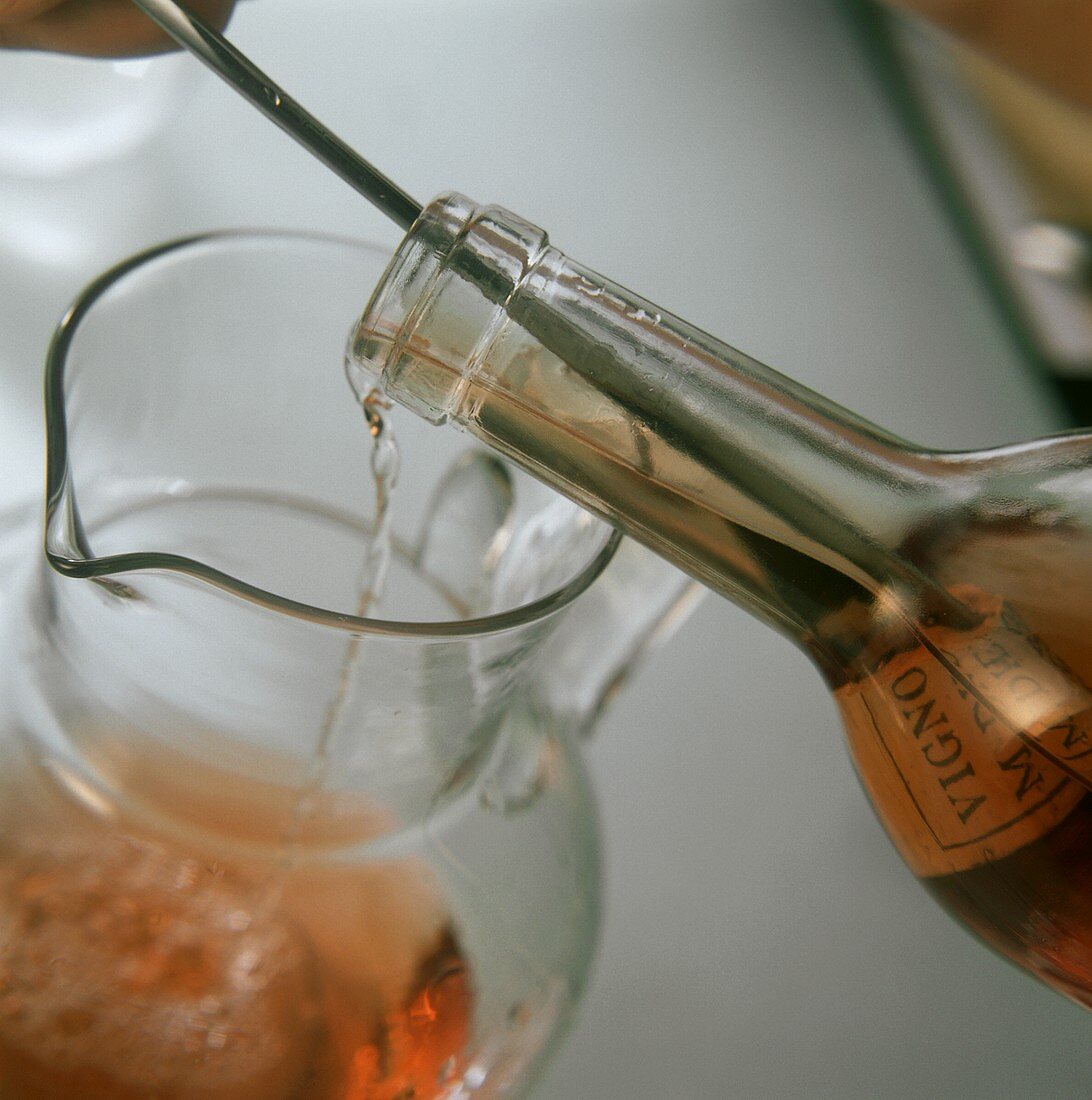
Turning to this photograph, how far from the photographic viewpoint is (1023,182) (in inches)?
32.4

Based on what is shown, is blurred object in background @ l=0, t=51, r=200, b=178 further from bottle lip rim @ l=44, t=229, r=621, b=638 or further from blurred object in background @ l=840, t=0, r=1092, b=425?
blurred object in background @ l=840, t=0, r=1092, b=425

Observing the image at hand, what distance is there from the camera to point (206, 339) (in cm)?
39

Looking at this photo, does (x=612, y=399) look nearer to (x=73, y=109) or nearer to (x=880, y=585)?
(x=880, y=585)

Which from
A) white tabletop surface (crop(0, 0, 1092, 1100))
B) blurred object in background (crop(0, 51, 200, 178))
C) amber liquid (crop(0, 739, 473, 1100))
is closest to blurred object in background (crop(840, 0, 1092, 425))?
white tabletop surface (crop(0, 0, 1092, 1100))

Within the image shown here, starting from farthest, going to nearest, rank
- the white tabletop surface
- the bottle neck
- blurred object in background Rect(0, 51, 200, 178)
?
blurred object in background Rect(0, 51, 200, 178), the white tabletop surface, the bottle neck

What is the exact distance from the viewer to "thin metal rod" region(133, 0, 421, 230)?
0.29 meters

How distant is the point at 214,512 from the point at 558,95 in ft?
1.56

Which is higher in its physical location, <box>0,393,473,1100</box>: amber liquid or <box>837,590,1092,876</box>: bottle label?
<box>837,590,1092,876</box>: bottle label

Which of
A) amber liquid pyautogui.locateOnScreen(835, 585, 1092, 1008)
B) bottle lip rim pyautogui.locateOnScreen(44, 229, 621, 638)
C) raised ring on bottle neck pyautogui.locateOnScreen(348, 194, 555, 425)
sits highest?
raised ring on bottle neck pyautogui.locateOnScreen(348, 194, 555, 425)

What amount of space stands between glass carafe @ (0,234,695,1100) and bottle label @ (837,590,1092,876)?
79mm

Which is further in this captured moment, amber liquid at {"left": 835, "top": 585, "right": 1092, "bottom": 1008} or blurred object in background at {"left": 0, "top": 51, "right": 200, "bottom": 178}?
blurred object in background at {"left": 0, "top": 51, "right": 200, "bottom": 178}

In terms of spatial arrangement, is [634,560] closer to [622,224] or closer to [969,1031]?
[969,1031]

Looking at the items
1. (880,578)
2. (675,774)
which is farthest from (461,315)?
(675,774)

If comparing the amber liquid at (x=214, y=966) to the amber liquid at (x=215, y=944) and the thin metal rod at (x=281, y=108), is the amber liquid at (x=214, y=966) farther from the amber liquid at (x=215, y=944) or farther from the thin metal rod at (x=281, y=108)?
the thin metal rod at (x=281, y=108)
